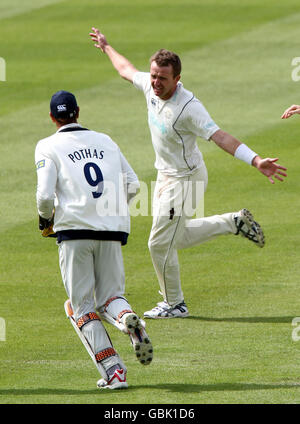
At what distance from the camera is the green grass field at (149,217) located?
795cm

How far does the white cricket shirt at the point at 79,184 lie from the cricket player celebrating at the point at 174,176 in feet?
5.16

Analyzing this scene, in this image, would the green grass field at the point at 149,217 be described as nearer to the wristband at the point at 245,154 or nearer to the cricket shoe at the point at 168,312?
the cricket shoe at the point at 168,312

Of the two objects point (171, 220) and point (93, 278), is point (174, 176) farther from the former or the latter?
point (93, 278)

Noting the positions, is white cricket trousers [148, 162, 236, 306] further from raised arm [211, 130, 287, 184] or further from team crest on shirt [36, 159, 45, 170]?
team crest on shirt [36, 159, 45, 170]

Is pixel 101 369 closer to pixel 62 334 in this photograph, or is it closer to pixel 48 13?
pixel 62 334

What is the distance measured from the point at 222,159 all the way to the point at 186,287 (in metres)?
5.07

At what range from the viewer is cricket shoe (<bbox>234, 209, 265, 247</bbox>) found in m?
10.2

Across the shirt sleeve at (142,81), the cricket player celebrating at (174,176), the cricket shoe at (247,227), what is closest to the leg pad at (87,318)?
the cricket player celebrating at (174,176)

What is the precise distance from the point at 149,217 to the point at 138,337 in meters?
5.95

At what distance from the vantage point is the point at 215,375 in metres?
7.88

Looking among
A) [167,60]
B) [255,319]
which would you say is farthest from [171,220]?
[167,60]

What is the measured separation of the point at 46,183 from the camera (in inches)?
297

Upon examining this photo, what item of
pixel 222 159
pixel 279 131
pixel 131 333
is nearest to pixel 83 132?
pixel 131 333

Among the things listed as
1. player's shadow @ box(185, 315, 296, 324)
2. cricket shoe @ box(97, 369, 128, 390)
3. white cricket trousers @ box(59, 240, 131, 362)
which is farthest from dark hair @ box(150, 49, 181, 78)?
cricket shoe @ box(97, 369, 128, 390)
